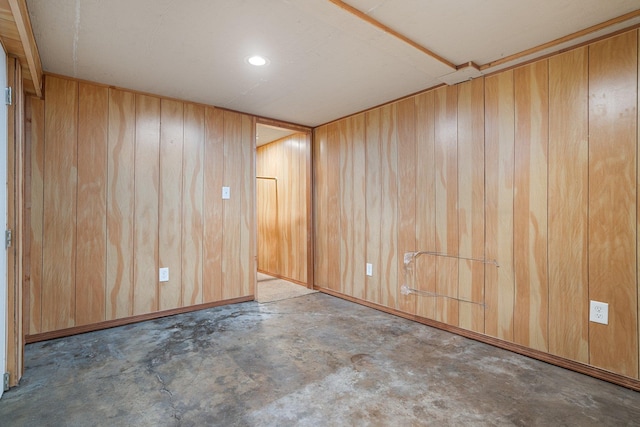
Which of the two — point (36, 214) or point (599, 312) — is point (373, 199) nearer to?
point (599, 312)

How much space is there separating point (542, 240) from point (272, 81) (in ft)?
8.26

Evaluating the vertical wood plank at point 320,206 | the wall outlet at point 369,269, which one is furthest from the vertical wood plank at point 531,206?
the vertical wood plank at point 320,206

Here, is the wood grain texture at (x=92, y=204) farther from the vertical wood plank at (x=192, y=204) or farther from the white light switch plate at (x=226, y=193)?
the white light switch plate at (x=226, y=193)

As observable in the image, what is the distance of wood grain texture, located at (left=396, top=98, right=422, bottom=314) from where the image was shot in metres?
3.16

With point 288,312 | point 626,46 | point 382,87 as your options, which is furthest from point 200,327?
point 626,46

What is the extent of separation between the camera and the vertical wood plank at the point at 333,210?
4.05 meters

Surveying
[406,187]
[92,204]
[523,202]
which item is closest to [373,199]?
[406,187]

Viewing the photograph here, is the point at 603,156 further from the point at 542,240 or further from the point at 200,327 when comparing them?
the point at 200,327

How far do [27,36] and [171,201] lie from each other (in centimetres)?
172

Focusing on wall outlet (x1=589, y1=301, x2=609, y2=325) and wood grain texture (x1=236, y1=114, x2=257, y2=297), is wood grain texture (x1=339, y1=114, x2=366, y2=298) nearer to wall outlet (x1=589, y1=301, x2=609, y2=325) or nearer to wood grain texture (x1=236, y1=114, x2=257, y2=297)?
wood grain texture (x1=236, y1=114, x2=257, y2=297)

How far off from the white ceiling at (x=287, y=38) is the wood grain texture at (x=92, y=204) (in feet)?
0.85

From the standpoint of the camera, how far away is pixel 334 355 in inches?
93.3

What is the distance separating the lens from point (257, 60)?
242 cm

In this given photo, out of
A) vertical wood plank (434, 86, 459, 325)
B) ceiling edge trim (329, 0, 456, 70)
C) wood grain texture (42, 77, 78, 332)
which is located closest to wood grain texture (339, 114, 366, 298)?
vertical wood plank (434, 86, 459, 325)
